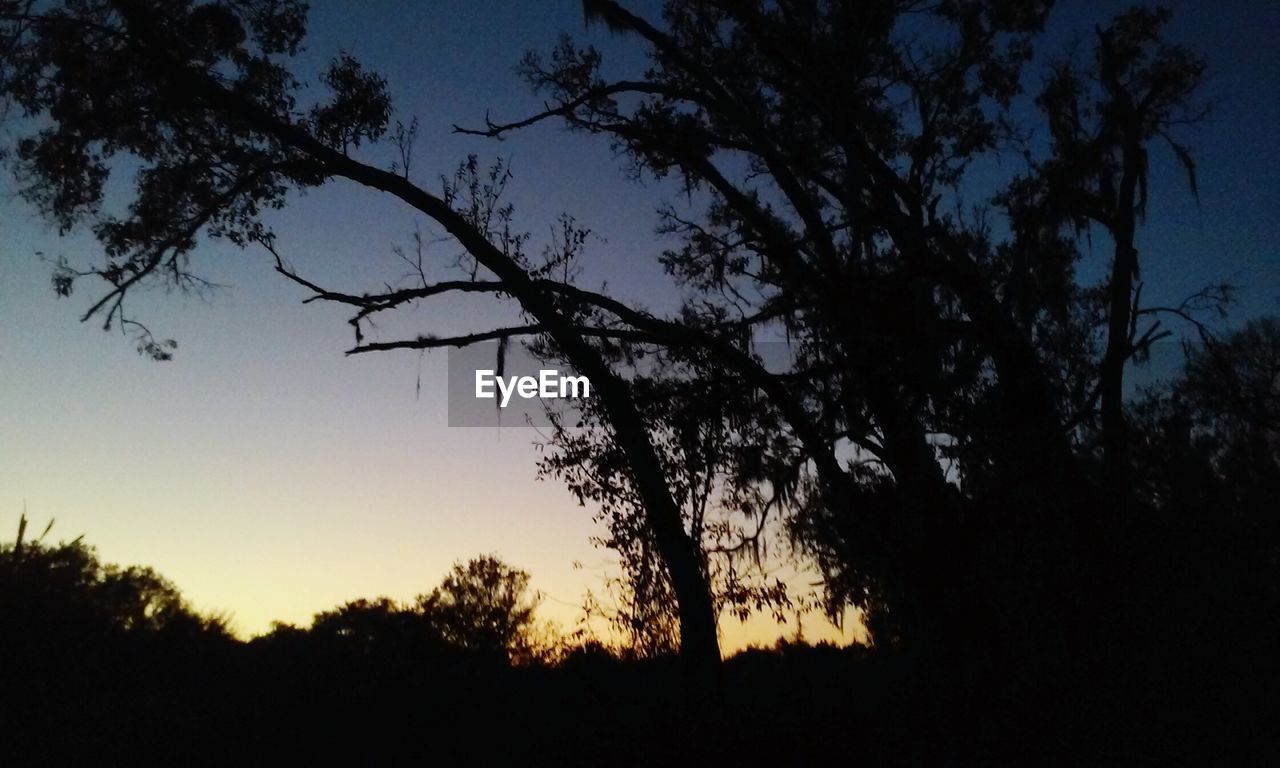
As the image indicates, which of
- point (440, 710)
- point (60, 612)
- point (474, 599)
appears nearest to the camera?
point (440, 710)

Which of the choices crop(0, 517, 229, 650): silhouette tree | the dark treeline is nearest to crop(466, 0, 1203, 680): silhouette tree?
the dark treeline

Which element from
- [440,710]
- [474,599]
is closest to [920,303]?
[440,710]

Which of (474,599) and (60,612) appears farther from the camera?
(474,599)

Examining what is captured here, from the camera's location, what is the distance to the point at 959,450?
1104 centimetres

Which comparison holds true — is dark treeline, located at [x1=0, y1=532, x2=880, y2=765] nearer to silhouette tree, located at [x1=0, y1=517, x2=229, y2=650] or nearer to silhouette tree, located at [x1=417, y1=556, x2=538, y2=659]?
silhouette tree, located at [x1=0, y1=517, x2=229, y2=650]

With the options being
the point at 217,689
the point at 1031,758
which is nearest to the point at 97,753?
the point at 217,689

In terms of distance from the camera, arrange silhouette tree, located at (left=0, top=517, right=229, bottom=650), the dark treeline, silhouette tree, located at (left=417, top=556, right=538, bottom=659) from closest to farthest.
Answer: the dark treeline → silhouette tree, located at (left=0, top=517, right=229, bottom=650) → silhouette tree, located at (left=417, top=556, right=538, bottom=659)

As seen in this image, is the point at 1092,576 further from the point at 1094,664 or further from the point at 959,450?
the point at 959,450

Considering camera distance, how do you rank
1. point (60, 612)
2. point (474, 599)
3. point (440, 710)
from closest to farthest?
point (440, 710) < point (60, 612) < point (474, 599)

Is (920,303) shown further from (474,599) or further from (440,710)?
(474,599)

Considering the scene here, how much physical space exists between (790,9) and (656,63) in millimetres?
2249

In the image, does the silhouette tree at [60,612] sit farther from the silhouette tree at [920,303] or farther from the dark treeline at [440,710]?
the silhouette tree at [920,303]

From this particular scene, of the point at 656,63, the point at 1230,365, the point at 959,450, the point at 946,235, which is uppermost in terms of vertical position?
the point at 656,63

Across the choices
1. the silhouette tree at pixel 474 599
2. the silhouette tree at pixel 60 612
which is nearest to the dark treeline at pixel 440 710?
the silhouette tree at pixel 60 612
